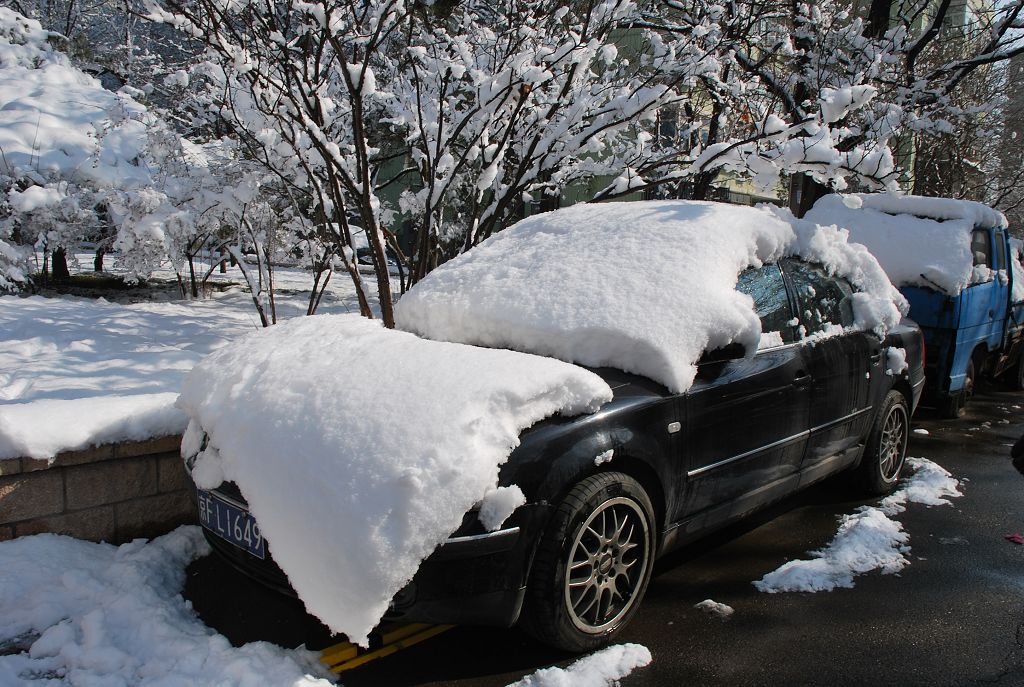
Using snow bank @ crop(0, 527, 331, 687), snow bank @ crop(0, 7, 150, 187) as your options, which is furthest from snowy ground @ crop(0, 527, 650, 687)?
snow bank @ crop(0, 7, 150, 187)

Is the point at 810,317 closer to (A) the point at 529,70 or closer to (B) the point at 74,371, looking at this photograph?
(A) the point at 529,70

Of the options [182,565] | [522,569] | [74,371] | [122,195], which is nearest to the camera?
[522,569]

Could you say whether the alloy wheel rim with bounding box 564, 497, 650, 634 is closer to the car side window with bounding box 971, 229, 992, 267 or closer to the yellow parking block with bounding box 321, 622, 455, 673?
the yellow parking block with bounding box 321, 622, 455, 673

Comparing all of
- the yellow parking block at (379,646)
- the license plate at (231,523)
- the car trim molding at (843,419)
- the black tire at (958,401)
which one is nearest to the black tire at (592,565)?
the yellow parking block at (379,646)

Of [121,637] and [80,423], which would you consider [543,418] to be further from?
[80,423]

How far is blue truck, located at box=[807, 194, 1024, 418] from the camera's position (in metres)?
6.67

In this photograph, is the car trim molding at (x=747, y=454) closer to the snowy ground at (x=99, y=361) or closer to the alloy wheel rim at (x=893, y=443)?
the alloy wheel rim at (x=893, y=443)

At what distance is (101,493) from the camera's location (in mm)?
3514

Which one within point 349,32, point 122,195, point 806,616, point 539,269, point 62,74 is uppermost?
point 62,74

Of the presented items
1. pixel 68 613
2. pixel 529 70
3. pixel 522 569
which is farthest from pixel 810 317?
pixel 68 613

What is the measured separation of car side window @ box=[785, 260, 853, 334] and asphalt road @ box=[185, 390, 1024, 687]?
122 cm

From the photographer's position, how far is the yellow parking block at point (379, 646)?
279 cm

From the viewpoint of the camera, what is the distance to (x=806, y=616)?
3221 mm

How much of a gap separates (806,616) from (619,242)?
1961 mm
